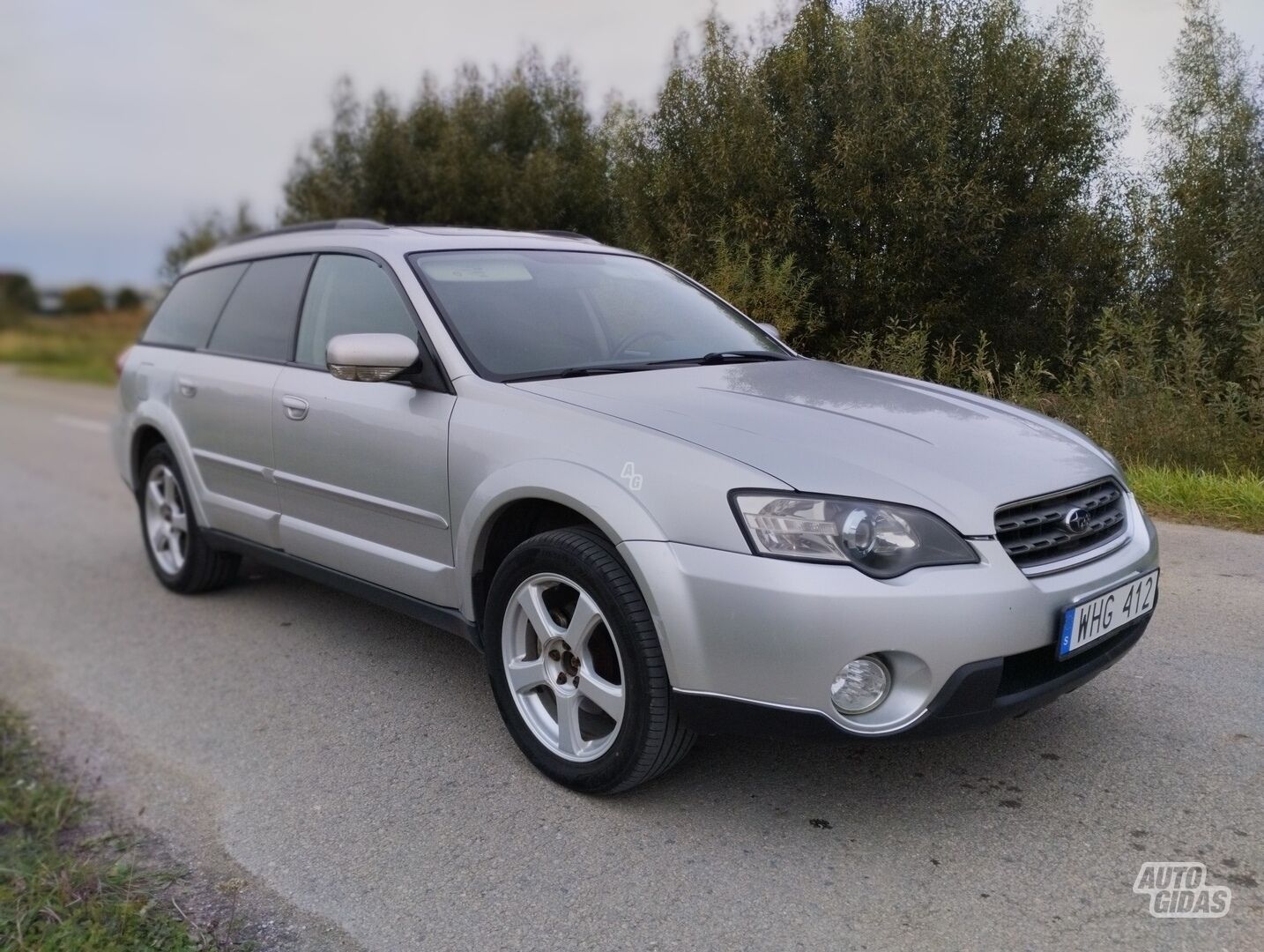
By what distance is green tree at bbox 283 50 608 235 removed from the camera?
8484 millimetres

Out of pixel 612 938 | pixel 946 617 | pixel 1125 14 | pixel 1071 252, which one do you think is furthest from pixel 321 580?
pixel 1125 14

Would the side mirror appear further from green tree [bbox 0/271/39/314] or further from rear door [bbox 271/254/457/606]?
green tree [bbox 0/271/39/314]

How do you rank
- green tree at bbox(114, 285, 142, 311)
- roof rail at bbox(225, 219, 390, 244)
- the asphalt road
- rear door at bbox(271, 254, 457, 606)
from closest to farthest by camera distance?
1. the asphalt road
2. rear door at bbox(271, 254, 457, 606)
3. roof rail at bbox(225, 219, 390, 244)
4. green tree at bbox(114, 285, 142, 311)

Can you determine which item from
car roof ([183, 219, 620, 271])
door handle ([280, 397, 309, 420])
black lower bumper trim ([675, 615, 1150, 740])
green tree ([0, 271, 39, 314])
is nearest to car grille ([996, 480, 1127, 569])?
black lower bumper trim ([675, 615, 1150, 740])

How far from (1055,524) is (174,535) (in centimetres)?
435

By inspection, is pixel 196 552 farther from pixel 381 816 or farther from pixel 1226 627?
pixel 1226 627

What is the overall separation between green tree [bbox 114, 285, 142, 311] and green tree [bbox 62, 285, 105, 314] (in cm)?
41

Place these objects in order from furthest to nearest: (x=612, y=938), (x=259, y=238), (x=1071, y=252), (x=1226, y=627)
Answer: (x=1071, y=252) < (x=259, y=238) < (x=1226, y=627) < (x=612, y=938)

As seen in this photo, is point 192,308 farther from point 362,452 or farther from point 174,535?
point 362,452

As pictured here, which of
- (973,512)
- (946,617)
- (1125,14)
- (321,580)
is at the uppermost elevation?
(1125,14)

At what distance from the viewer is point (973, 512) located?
2684mm

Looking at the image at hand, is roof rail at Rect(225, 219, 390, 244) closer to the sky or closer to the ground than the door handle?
closer to the sky

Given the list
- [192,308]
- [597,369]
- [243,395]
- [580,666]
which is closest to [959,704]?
[580,666]

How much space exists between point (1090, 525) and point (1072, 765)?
2.31 ft
